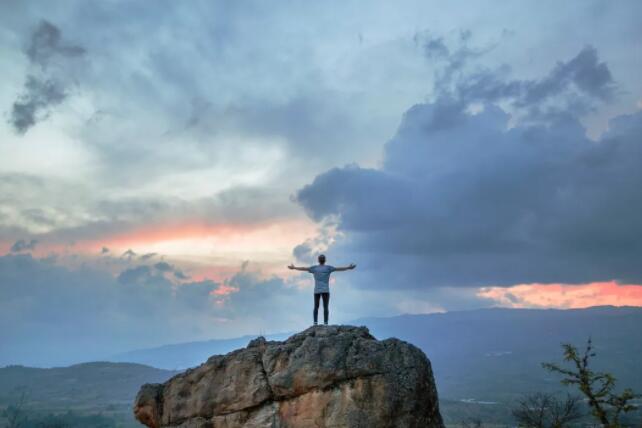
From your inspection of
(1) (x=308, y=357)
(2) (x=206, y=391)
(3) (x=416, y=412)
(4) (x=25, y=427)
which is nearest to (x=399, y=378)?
(3) (x=416, y=412)

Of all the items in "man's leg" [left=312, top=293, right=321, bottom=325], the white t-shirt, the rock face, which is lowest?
the rock face

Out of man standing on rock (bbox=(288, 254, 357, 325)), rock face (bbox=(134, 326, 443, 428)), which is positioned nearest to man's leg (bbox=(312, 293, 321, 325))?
man standing on rock (bbox=(288, 254, 357, 325))

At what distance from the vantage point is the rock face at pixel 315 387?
23.2 m

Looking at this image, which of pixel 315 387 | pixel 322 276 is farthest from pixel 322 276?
pixel 315 387

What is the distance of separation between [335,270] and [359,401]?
7.58 metres

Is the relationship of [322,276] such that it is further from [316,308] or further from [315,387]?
[315,387]

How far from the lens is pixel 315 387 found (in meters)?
24.0

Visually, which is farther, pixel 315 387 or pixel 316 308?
pixel 316 308

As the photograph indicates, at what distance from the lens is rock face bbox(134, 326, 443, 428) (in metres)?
23.2

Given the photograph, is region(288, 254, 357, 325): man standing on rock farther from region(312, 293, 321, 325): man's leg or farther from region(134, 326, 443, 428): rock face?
region(134, 326, 443, 428): rock face

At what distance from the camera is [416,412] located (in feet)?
76.7

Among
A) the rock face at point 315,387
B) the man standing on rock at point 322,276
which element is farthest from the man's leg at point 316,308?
the rock face at point 315,387

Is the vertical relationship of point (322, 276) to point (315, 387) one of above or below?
above

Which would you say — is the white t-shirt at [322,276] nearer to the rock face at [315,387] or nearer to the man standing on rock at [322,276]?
the man standing on rock at [322,276]
